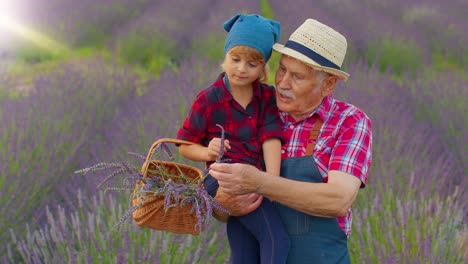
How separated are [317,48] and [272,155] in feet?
1.22

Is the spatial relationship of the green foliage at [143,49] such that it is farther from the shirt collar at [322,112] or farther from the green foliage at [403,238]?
the shirt collar at [322,112]

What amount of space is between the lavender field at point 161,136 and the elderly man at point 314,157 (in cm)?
73

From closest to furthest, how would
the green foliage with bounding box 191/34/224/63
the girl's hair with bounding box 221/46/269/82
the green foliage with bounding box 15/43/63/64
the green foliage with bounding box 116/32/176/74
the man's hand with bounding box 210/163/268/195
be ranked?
the man's hand with bounding box 210/163/268/195 → the girl's hair with bounding box 221/46/269/82 → the green foliage with bounding box 191/34/224/63 → the green foliage with bounding box 116/32/176/74 → the green foliage with bounding box 15/43/63/64

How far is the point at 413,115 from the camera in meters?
5.93

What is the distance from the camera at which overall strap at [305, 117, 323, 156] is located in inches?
82.8

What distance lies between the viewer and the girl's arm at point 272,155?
2092 mm

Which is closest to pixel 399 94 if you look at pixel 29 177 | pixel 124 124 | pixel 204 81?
pixel 204 81

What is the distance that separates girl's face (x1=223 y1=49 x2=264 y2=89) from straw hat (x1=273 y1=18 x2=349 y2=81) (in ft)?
0.31

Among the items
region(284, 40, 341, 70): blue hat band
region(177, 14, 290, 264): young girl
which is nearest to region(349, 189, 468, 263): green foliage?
region(177, 14, 290, 264): young girl

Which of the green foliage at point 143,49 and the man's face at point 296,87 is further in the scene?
the green foliage at point 143,49

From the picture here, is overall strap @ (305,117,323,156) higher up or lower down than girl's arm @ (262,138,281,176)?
higher up

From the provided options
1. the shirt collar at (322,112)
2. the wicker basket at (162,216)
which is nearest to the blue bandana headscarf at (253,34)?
the shirt collar at (322,112)

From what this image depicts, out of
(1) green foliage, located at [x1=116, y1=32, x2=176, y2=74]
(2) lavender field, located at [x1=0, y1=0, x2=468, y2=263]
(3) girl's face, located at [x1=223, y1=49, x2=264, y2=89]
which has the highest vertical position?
(3) girl's face, located at [x1=223, y1=49, x2=264, y2=89]

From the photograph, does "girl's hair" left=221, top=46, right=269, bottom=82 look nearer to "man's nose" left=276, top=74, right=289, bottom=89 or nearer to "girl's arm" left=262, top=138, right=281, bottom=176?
"man's nose" left=276, top=74, right=289, bottom=89
